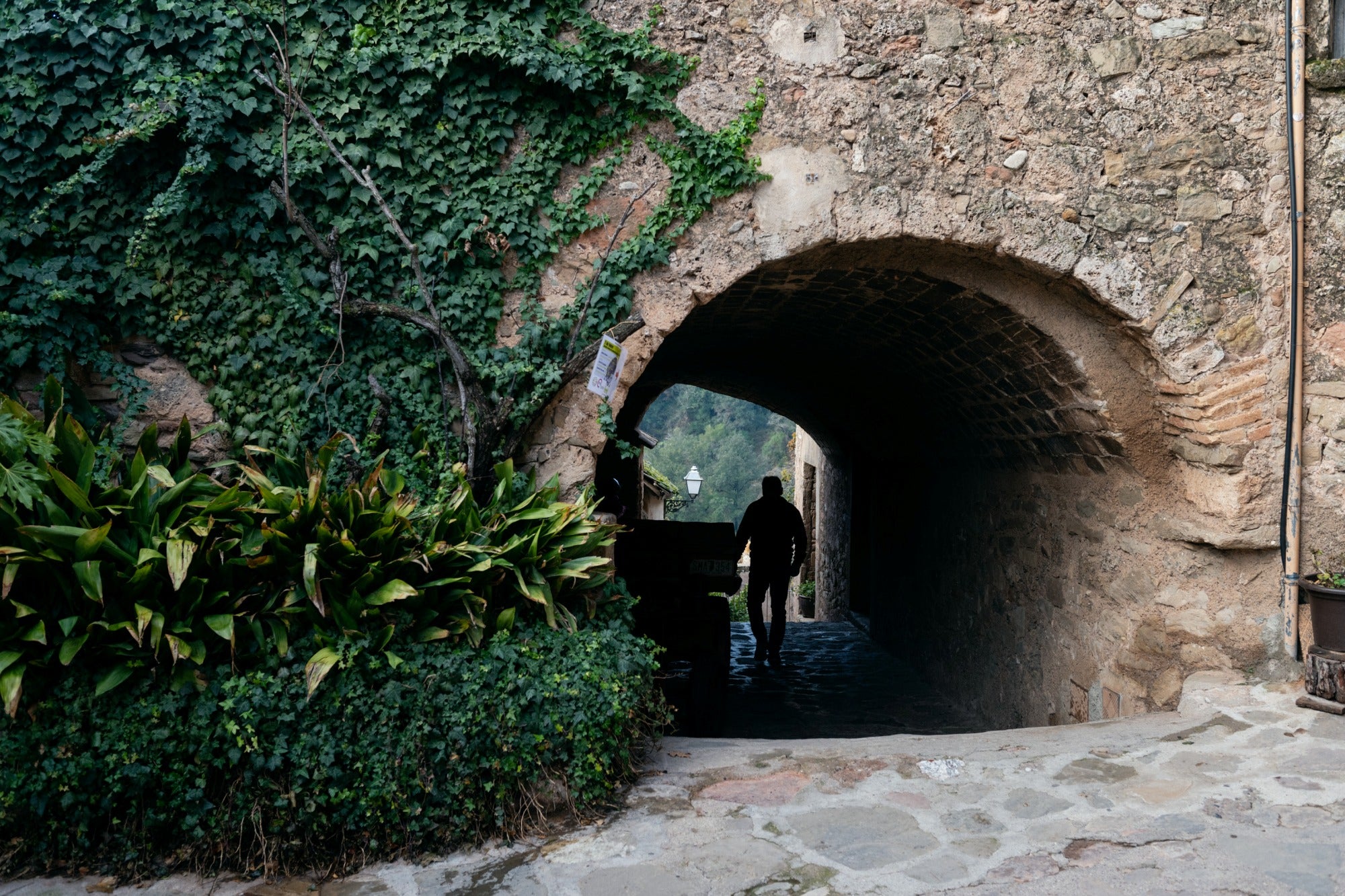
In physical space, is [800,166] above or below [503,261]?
above

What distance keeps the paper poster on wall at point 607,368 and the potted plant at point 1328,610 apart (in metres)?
3.33

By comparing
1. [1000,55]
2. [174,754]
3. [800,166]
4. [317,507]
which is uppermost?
[1000,55]

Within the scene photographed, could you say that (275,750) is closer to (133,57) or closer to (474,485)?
(474,485)

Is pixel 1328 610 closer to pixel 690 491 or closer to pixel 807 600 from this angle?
pixel 807 600

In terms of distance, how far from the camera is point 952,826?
2.90 meters

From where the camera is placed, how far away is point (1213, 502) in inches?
165

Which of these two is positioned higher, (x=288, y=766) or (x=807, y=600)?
(x=288, y=766)

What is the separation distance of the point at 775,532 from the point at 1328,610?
15.6 feet

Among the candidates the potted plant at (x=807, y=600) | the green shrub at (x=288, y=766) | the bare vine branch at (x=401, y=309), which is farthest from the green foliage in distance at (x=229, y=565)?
the potted plant at (x=807, y=600)

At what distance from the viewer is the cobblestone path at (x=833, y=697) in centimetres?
600

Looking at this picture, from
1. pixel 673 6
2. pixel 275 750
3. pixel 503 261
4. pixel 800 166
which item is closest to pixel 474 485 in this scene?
pixel 503 261

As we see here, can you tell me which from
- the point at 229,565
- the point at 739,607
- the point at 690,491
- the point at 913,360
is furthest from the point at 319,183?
the point at 690,491

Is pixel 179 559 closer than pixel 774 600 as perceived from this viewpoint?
Yes

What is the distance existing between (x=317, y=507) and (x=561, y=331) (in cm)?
146
